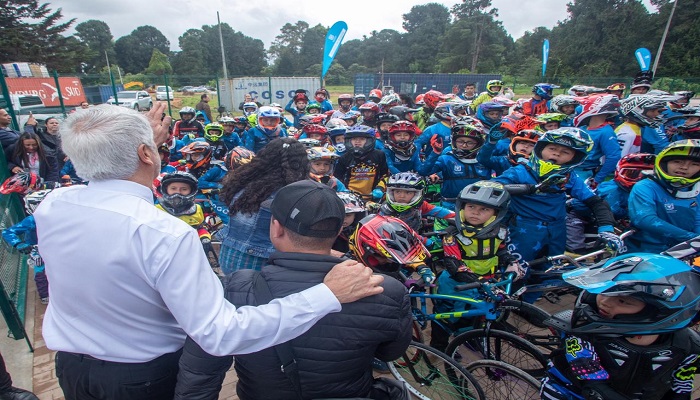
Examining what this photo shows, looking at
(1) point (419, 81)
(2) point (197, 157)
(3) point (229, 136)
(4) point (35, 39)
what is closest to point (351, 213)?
A: (2) point (197, 157)

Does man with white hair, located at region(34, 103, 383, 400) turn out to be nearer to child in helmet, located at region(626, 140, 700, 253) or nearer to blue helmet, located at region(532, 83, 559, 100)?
child in helmet, located at region(626, 140, 700, 253)

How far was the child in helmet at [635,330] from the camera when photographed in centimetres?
195

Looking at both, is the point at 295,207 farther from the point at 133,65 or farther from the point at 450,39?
the point at 133,65

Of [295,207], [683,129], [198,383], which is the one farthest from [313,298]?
[683,129]

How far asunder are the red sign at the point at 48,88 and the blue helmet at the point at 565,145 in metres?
17.3

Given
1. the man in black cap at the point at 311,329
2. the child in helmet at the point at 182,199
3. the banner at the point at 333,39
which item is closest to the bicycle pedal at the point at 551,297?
the man in black cap at the point at 311,329

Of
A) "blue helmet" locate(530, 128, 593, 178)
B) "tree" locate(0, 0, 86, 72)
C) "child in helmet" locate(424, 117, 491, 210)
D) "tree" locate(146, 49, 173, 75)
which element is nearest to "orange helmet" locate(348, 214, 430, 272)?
"blue helmet" locate(530, 128, 593, 178)

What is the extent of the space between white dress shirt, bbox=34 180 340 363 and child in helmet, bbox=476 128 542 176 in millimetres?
4743

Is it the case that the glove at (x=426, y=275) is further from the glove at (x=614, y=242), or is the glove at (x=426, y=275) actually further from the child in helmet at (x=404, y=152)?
the child in helmet at (x=404, y=152)

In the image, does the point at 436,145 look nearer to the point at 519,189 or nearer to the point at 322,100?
the point at 519,189

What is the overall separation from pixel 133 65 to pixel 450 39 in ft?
238

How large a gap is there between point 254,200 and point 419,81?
95.5ft

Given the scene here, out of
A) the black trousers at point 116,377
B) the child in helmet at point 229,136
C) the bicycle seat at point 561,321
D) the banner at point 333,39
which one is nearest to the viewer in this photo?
the black trousers at point 116,377

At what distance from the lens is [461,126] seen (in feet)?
17.2
